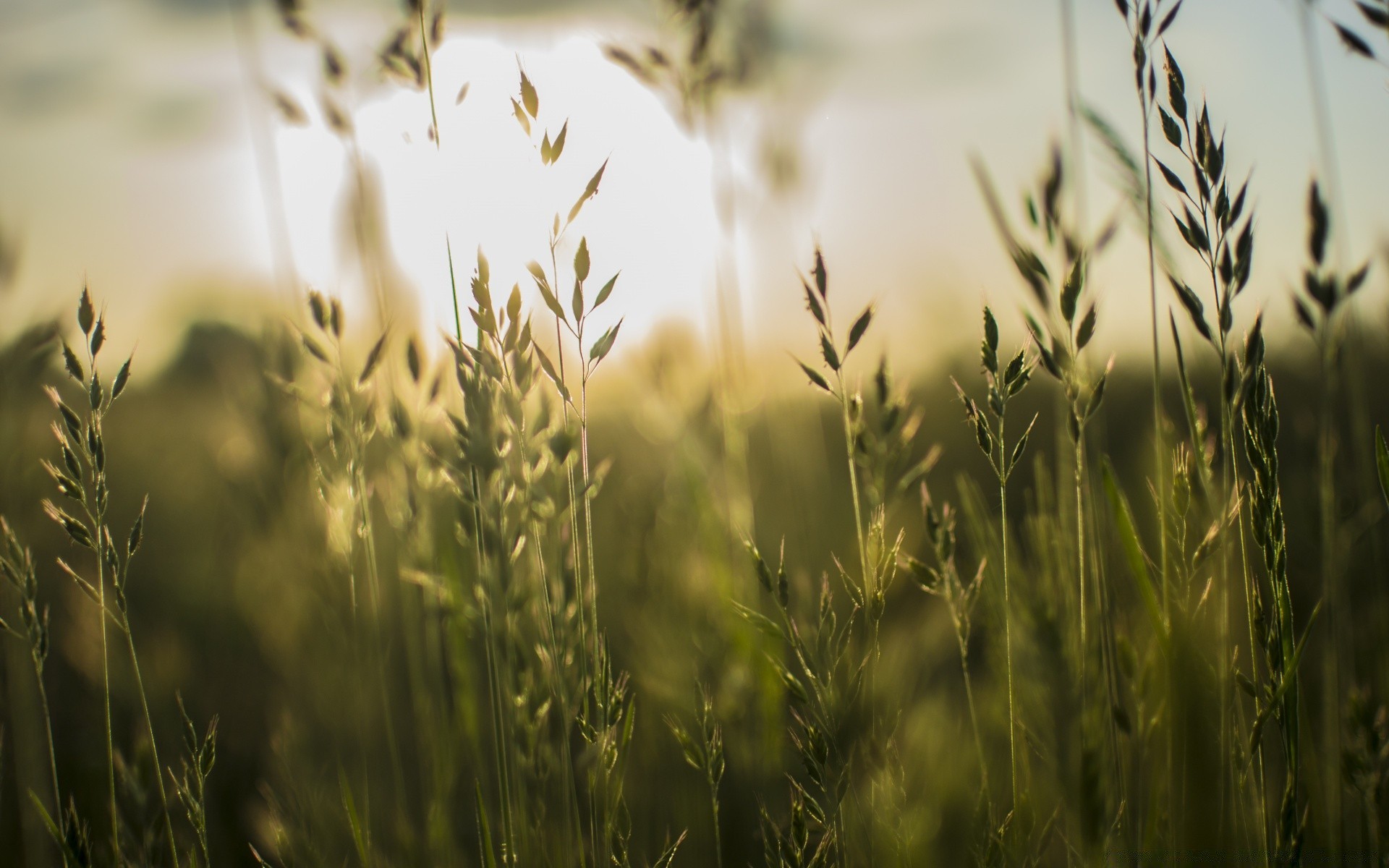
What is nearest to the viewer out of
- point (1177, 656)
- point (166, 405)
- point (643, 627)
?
point (1177, 656)

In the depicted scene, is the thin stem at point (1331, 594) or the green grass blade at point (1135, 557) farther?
the thin stem at point (1331, 594)

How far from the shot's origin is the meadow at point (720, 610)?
100 centimetres

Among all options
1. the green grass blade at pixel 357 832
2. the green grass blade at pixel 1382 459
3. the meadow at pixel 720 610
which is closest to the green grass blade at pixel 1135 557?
the meadow at pixel 720 610

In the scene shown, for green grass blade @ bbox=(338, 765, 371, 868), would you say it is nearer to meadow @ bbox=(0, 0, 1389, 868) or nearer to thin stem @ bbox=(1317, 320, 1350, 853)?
meadow @ bbox=(0, 0, 1389, 868)

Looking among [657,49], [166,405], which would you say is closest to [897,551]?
[657,49]

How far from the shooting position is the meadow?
3.28ft

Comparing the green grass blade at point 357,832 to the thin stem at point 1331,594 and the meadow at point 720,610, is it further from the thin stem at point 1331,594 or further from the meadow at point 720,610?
the thin stem at point 1331,594

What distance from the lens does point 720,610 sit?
167 cm

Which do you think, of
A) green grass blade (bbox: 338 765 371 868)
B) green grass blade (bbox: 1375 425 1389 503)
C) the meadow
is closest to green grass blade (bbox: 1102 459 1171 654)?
the meadow

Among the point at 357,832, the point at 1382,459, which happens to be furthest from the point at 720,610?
the point at 1382,459

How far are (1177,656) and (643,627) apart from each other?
1002 mm

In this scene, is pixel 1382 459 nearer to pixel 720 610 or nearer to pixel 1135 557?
pixel 1135 557

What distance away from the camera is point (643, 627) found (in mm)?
1774

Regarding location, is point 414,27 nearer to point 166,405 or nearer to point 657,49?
point 657,49
